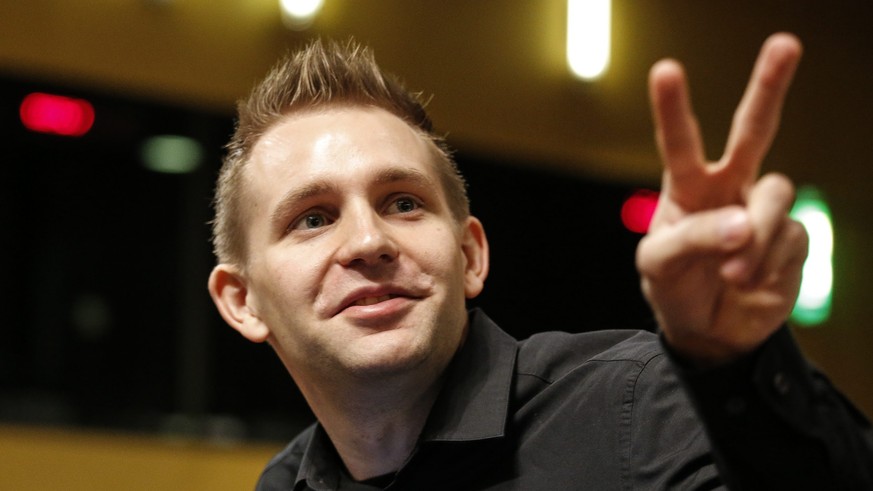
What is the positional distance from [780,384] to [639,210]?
4.90m

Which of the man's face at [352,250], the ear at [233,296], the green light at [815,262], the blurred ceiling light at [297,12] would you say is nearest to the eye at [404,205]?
the man's face at [352,250]

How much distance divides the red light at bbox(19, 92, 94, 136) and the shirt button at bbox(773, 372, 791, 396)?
12.5 ft

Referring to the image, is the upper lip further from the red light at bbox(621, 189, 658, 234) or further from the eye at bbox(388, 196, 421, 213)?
the red light at bbox(621, 189, 658, 234)

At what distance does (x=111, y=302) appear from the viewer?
176 inches

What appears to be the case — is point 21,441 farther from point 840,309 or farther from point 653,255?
point 840,309

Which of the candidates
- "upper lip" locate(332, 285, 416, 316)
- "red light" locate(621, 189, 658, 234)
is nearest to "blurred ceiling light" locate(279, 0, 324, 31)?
"red light" locate(621, 189, 658, 234)

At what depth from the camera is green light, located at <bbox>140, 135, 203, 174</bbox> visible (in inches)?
182

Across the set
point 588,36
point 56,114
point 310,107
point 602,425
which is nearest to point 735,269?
point 602,425

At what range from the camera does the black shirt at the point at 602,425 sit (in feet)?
3.76

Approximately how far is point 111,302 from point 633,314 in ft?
9.32

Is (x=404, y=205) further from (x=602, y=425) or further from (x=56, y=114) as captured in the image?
(x=56, y=114)

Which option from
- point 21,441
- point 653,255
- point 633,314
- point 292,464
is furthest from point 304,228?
point 633,314

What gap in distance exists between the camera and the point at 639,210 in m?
5.97

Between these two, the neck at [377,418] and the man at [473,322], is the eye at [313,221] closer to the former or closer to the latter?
the man at [473,322]
